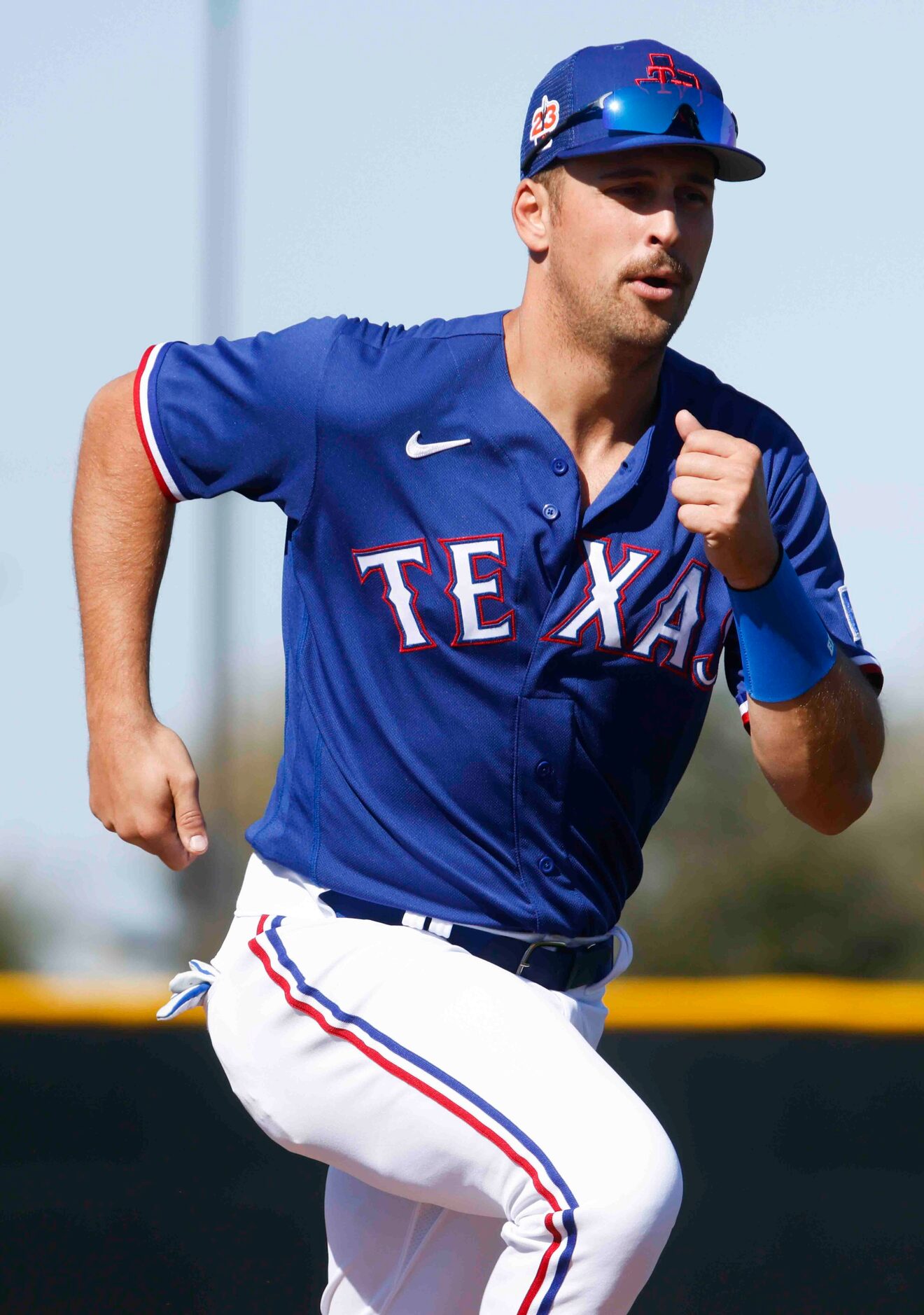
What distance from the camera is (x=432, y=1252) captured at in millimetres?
2301

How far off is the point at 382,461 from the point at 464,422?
141mm

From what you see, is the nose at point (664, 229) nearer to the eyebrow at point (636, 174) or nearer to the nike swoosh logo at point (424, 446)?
the eyebrow at point (636, 174)

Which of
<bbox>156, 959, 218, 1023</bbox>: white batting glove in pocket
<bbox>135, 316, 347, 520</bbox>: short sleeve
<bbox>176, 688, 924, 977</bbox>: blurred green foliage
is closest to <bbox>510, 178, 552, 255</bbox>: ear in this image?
<bbox>135, 316, 347, 520</bbox>: short sleeve

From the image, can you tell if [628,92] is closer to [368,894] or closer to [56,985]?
[368,894]

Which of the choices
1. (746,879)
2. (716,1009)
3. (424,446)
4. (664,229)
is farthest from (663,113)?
(746,879)

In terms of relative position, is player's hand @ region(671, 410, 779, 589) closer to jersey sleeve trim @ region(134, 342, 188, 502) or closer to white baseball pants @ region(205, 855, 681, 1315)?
white baseball pants @ region(205, 855, 681, 1315)

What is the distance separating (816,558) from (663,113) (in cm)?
71

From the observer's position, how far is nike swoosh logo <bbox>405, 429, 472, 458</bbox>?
7.52 feet

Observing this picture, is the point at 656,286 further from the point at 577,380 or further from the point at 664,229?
the point at 577,380

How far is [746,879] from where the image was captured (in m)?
8.35

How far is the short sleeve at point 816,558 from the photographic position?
2.32 m

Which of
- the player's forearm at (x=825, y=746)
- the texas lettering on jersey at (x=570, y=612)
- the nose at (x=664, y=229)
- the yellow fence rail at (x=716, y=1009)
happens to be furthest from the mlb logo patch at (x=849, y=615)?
the yellow fence rail at (x=716, y=1009)

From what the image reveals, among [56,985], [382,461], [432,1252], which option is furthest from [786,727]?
[56,985]

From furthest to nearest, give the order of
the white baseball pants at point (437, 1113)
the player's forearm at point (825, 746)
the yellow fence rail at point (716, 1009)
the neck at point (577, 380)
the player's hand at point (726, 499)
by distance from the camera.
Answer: the yellow fence rail at point (716, 1009) → the neck at point (577, 380) → the player's forearm at point (825, 746) → the player's hand at point (726, 499) → the white baseball pants at point (437, 1113)
